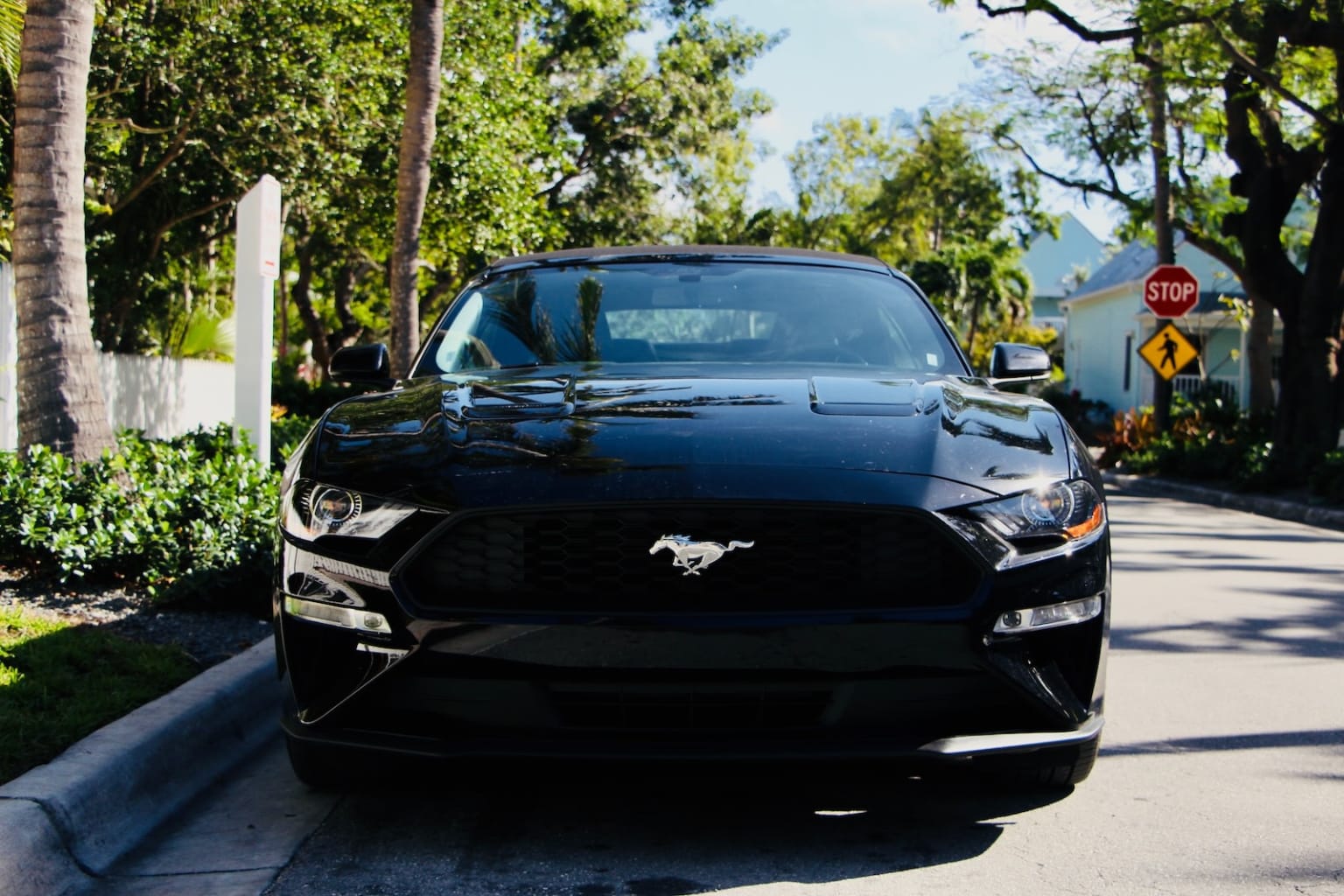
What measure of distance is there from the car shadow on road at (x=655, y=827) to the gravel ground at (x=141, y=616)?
1.90 metres

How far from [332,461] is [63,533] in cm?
322

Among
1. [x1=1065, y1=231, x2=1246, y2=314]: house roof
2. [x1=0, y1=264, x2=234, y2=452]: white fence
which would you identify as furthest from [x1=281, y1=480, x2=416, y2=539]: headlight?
[x1=1065, y1=231, x2=1246, y2=314]: house roof

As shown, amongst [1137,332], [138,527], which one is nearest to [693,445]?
[138,527]

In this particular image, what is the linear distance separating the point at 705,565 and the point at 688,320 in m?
1.84

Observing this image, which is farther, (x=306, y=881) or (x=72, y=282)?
(x=72, y=282)

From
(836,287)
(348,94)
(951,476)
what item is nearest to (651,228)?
(348,94)

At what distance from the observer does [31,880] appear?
10.3ft

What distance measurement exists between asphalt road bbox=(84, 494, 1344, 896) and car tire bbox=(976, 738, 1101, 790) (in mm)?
127

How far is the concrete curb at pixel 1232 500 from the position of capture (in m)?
14.0

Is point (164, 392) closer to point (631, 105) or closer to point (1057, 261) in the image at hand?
point (631, 105)

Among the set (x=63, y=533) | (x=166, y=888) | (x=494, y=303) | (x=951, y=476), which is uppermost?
(x=494, y=303)

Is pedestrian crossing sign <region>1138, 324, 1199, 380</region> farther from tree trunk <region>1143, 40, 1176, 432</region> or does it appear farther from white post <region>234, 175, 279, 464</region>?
white post <region>234, 175, 279, 464</region>

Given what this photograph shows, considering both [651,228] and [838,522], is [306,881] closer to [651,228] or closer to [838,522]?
[838,522]

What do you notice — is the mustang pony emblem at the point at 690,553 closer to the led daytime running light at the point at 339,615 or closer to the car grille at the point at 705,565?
the car grille at the point at 705,565
